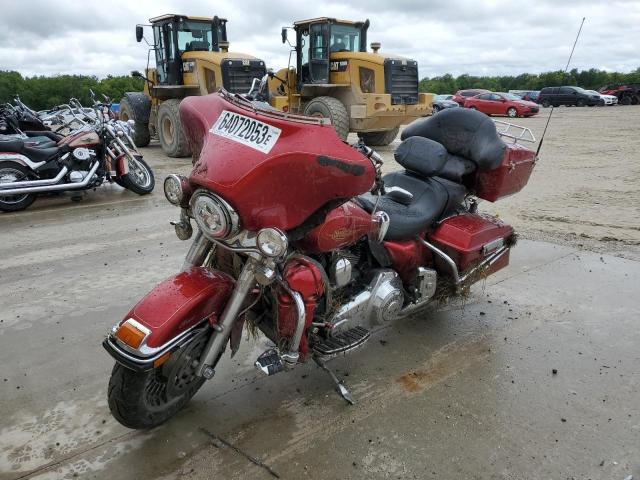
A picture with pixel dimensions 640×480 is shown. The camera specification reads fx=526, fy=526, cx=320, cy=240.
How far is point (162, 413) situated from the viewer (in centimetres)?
246

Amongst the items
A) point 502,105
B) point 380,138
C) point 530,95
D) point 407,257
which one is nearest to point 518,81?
point 530,95

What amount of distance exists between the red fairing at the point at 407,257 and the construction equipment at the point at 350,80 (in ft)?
25.9

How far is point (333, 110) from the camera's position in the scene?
10.9 meters

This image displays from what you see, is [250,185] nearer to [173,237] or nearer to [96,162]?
[173,237]

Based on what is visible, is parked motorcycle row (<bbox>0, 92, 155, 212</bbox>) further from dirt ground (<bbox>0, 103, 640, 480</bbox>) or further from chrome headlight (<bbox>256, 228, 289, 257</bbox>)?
chrome headlight (<bbox>256, 228, 289, 257</bbox>)

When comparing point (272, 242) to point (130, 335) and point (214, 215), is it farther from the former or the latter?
point (130, 335)

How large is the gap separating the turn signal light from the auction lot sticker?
0.88m

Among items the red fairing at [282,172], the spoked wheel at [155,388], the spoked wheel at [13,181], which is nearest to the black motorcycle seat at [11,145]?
the spoked wheel at [13,181]

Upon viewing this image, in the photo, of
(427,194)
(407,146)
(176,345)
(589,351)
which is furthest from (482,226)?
(176,345)

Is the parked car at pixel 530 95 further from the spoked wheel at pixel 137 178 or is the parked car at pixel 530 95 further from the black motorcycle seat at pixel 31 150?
the black motorcycle seat at pixel 31 150

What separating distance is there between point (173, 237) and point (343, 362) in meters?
3.00

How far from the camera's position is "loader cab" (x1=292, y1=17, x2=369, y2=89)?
11461 mm

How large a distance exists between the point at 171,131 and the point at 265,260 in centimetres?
993

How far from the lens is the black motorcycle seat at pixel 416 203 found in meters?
3.08
